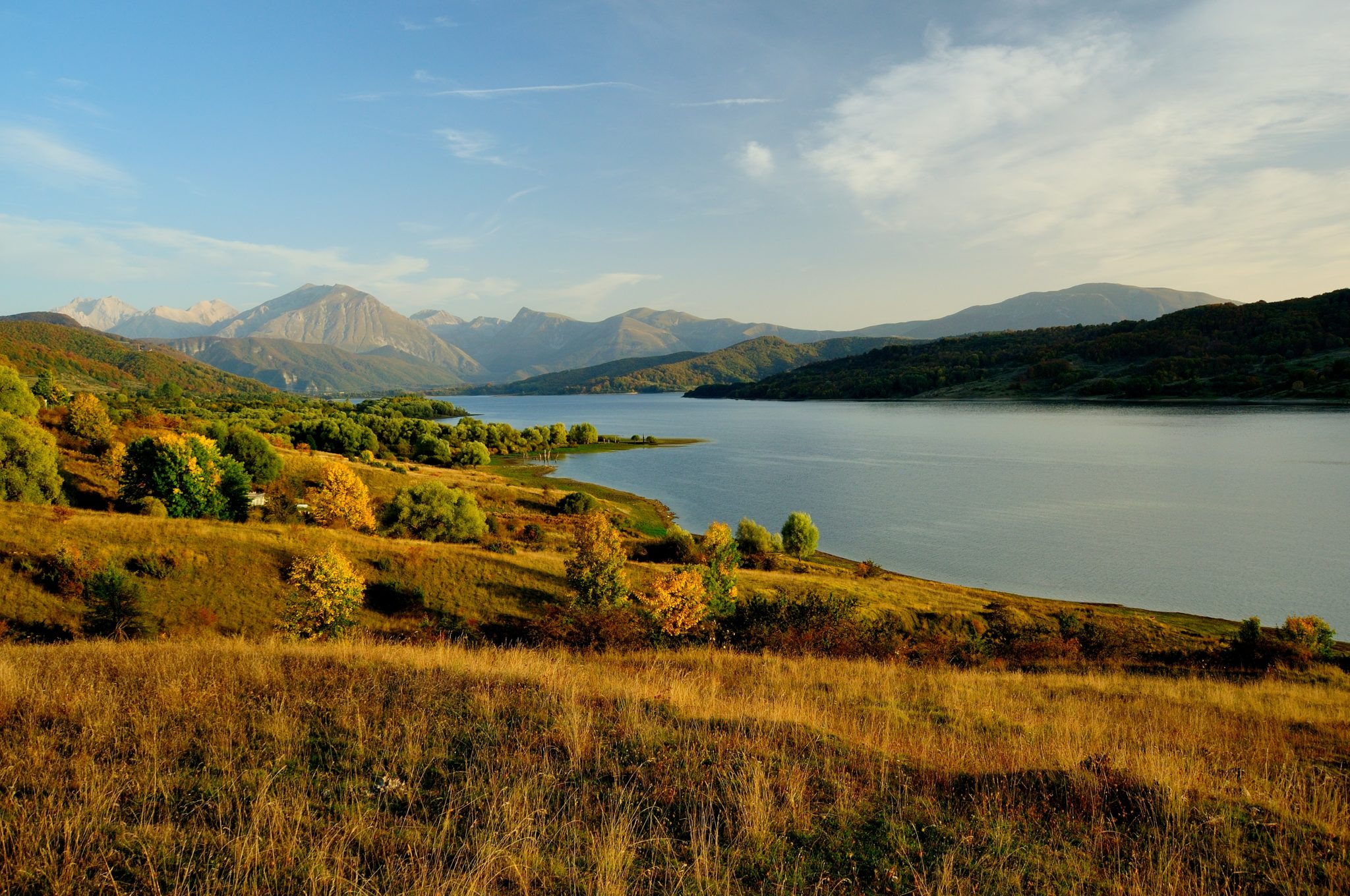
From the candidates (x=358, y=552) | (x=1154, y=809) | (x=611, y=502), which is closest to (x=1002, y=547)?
(x=611, y=502)

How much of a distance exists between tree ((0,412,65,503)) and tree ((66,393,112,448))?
15.9 metres

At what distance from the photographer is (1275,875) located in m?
5.82

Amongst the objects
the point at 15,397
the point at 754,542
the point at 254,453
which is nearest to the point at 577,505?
the point at 754,542

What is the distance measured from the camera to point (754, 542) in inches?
2126

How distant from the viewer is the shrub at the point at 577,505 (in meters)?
70.6

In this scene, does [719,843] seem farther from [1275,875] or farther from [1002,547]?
[1002,547]

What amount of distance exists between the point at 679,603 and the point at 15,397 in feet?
241

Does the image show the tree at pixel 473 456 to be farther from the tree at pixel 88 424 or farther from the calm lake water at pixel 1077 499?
the tree at pixel 88 424

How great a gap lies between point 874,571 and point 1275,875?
146 ft

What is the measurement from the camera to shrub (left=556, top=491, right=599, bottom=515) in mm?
70562

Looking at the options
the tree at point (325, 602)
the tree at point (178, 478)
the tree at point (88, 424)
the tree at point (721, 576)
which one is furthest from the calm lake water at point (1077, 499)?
the tree at point (88, 424)

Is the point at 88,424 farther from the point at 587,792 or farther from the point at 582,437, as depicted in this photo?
the point at 582,437

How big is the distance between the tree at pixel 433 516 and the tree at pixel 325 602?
2320 centimetres

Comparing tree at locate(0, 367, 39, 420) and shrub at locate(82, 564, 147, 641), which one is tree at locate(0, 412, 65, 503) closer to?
tree at locate(0, 367, 39, 420)
